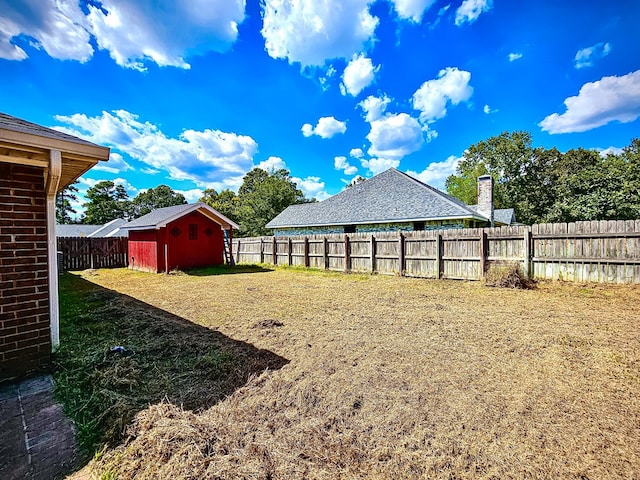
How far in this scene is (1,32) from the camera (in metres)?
4.27

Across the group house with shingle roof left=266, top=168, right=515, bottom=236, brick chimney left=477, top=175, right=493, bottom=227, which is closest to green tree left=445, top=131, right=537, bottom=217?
house with shingle roof left=266, top=168, right=515, bottom=236

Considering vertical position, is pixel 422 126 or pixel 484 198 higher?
pixel 422 126

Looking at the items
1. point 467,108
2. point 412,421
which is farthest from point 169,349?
point 467,108

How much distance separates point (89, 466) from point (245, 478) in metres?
1.07

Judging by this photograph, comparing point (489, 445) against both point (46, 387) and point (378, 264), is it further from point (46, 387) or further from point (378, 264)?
point (378, 264)

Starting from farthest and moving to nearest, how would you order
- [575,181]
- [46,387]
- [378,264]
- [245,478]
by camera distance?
[575,181] < [378,264] < [46,387] < [245,478]

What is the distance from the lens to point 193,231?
14.2 metres

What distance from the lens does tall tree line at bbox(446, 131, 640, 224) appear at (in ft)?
56.9

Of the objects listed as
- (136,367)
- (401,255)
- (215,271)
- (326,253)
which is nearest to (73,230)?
(215,271)

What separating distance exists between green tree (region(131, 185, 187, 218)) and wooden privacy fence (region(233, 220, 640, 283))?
163ft

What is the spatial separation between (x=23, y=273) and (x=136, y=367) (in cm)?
162

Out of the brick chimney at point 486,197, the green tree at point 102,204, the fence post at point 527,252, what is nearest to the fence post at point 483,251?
the fence post at point 527,252

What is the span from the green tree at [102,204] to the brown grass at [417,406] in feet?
170

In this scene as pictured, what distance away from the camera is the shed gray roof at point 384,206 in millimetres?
14125
